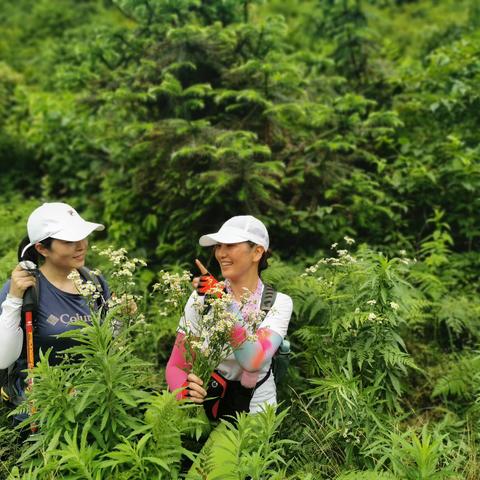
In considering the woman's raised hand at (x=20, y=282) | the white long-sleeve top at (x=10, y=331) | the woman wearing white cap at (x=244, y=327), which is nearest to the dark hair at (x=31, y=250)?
the woman's raised hand at (x=20, y=282)

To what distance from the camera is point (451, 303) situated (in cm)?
564

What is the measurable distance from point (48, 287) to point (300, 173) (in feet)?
12.5

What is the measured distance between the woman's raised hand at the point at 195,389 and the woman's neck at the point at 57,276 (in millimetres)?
1124

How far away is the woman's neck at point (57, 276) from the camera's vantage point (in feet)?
12.2

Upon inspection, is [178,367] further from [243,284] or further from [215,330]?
[243,284]

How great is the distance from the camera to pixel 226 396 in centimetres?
364

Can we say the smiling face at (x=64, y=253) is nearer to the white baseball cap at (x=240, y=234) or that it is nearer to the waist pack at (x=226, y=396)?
the white baseball cap at (x=240, y=234)

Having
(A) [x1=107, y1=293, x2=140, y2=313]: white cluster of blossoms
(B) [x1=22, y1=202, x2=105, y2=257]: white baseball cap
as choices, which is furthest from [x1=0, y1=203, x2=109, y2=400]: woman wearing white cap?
(A) [x1=107, y1=293, x2=140, y2=313]: white cluster of blossoms

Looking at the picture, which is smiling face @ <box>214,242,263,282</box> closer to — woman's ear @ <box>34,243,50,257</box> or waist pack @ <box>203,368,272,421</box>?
waist pack @ <box>203,368,272,421</box>

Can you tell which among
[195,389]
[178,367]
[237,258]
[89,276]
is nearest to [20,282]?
[89,276]

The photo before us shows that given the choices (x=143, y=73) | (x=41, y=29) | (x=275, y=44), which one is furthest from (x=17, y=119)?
(x=41, y=29)

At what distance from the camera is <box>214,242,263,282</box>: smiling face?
146 inches

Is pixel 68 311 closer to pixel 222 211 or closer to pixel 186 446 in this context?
pixel 186 446

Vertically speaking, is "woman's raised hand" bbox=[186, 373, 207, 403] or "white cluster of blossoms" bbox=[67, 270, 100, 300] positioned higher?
"white cluster of blossoms" bbox=[67, 270, 100, 300]
